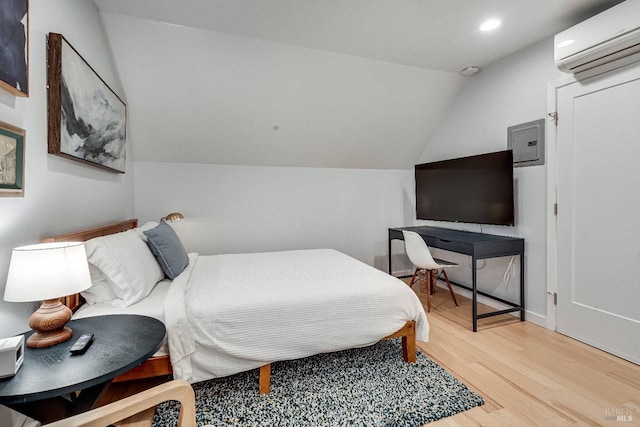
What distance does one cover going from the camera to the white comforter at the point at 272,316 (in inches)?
70.0

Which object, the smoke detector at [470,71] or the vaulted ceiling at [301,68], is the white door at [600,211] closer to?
the vaulted ceiling at [301,68]

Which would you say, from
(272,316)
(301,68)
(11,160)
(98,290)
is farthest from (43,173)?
(301,68)

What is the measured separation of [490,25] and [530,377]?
261 cm

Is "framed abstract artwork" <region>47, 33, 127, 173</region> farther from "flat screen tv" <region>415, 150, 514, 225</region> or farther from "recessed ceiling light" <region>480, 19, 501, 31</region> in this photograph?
"flat screen tv" <region>415, 150, 514, 225</region>

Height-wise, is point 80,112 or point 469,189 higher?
point 80,112

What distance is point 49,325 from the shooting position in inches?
51.4

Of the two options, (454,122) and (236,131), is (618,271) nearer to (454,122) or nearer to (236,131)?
(454,122)

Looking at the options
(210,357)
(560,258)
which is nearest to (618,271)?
(560,258)

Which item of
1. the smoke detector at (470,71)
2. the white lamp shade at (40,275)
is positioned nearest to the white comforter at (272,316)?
the white lamp shade at (40,275)

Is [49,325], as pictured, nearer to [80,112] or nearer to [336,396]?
A: [80,112]

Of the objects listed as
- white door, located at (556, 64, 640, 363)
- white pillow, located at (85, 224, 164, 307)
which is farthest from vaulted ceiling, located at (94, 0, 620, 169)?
white pillow, located at (85, 224, 164, 307)

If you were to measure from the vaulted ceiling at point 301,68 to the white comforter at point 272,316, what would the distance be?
68.8 inches

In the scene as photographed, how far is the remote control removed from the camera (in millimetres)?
1229

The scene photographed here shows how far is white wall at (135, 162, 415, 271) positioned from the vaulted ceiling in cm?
18
